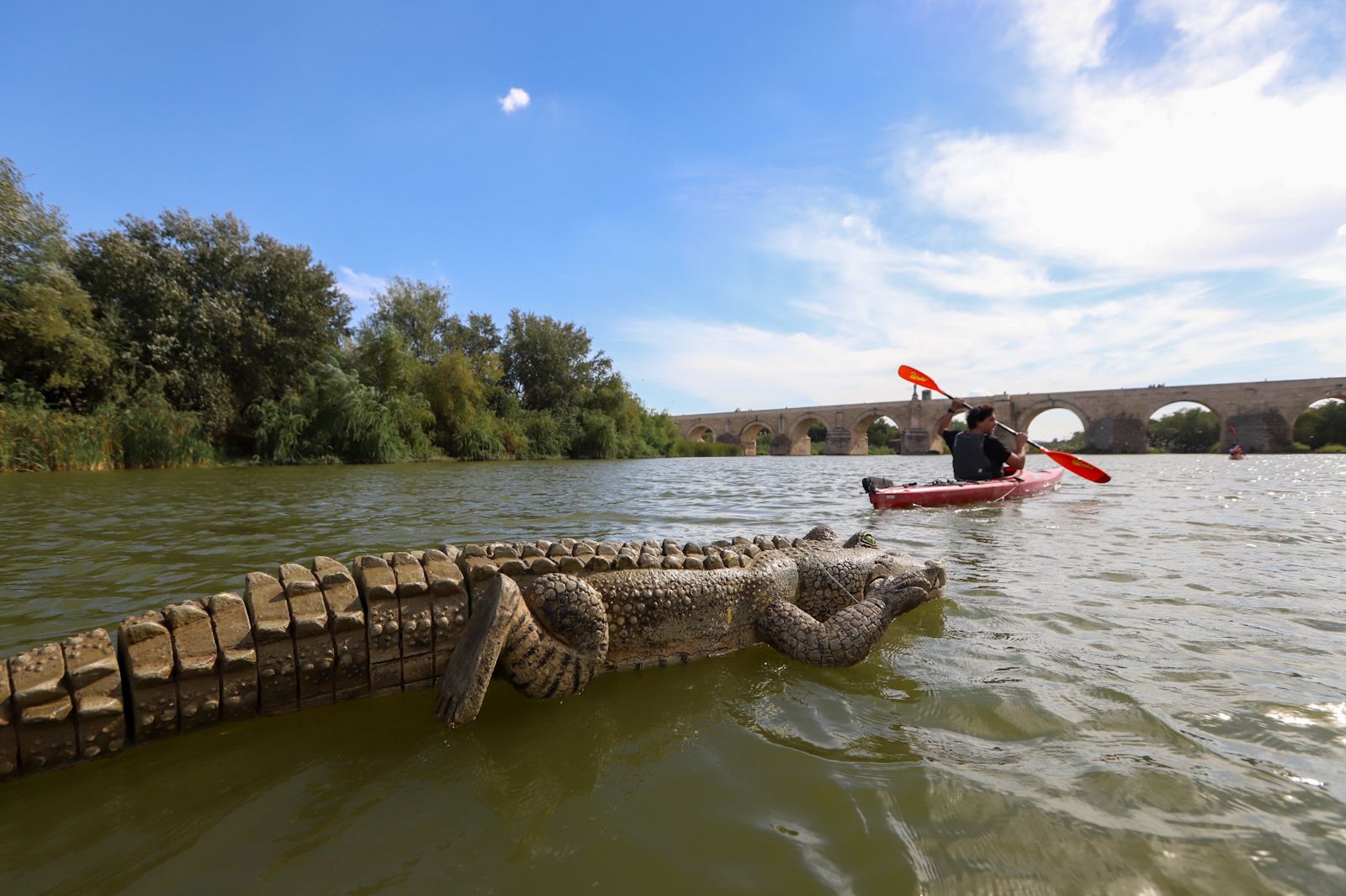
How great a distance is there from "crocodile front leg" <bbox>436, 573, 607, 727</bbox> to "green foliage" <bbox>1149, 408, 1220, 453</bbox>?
6934cm

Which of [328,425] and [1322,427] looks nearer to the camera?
[328,425]

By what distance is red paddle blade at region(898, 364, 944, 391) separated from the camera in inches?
521

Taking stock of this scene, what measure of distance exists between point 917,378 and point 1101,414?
46.5 m

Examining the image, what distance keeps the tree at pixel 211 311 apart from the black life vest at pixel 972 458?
2775 cm

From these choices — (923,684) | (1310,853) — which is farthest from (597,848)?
(1310,853)

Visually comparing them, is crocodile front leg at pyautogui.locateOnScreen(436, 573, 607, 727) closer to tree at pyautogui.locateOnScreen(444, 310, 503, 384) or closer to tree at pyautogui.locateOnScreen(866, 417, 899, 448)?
tree at pyautogui.locateOnScreen(444, 310, 503, 384)

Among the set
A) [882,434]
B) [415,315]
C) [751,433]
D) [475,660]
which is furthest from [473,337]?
[882,434]

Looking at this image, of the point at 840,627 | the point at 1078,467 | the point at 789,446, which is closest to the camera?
the point at 840,627

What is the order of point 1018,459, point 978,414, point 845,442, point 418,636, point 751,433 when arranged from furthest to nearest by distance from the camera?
point 751,433 < point 845,442 < point 1018,459 < point 978,414 < point 418,636

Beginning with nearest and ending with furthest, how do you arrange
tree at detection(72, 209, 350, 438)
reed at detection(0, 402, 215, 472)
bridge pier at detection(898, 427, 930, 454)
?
1. reed at detection(0, 402, 215, 472)
2. tree at detection(72, 209, 350, 438)
3. bridge pier at detection(898, 427, 930, 454)

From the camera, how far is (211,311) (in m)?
24.4

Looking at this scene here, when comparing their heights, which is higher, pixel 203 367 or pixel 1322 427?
pixel 203 367

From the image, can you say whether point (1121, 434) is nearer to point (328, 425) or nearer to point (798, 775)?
point (328, 425)

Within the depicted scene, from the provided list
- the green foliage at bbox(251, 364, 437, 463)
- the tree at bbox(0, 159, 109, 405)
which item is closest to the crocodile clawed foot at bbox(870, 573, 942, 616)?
the green foliage at bbox(251, 364, 437, 463)
